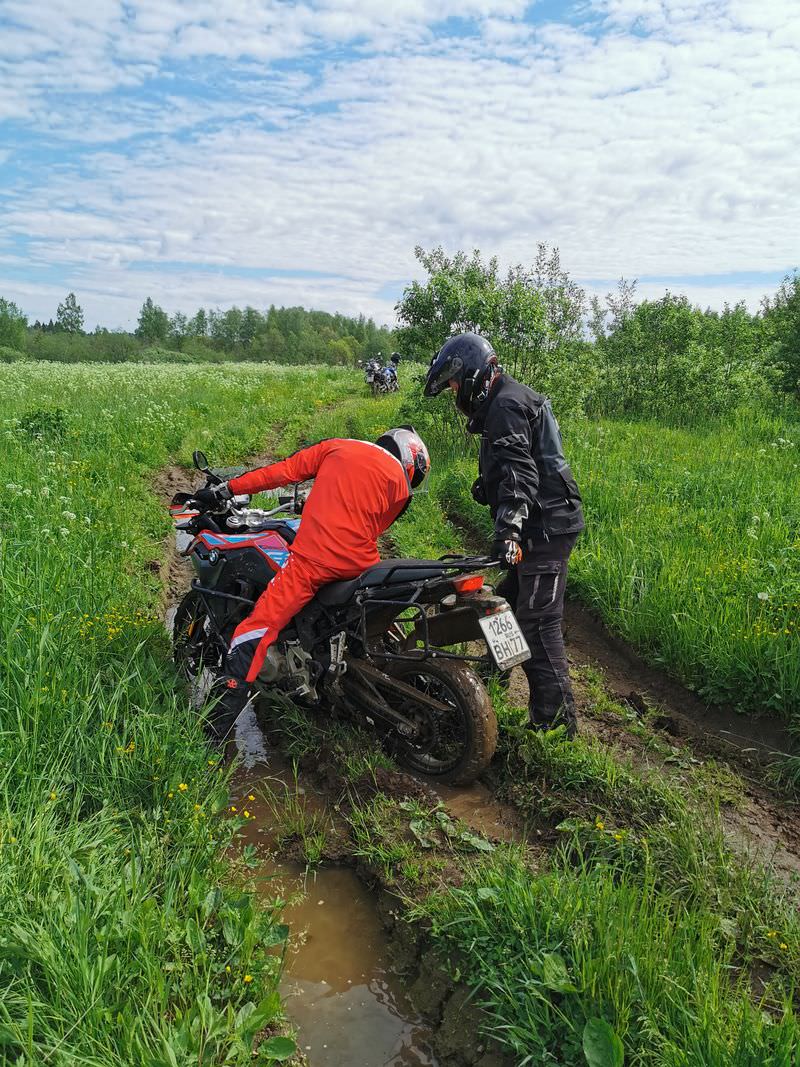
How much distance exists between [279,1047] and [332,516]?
2235 mm

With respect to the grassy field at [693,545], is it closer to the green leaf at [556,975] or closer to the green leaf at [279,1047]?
the green leaf at [556,975]

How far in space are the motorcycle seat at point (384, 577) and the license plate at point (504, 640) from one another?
0.36m

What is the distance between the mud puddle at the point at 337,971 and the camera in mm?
2369

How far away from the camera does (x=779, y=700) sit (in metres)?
3.93

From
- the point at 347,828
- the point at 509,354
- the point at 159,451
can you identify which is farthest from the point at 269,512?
the point at 509,354

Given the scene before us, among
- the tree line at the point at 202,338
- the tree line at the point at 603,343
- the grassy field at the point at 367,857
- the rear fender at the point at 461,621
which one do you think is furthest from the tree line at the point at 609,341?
the tree line at the point at 202,338

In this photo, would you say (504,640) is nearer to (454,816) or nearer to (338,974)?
(454,816)

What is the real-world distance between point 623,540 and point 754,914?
3681 millimetres

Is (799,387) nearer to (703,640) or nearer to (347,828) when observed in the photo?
(703,640)

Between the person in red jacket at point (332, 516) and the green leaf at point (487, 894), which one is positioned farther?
the person in red jacket at point (332, 516)

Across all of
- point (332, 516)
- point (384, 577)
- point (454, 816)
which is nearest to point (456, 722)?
point (454, 816)

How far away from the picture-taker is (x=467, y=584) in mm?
3447

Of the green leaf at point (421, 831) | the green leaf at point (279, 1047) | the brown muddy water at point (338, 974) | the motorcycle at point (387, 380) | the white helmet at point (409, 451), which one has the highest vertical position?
the motorcycle at point (387, 380)

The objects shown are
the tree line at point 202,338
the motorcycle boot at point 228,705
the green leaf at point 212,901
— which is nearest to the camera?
the green leaf at point 212,901
